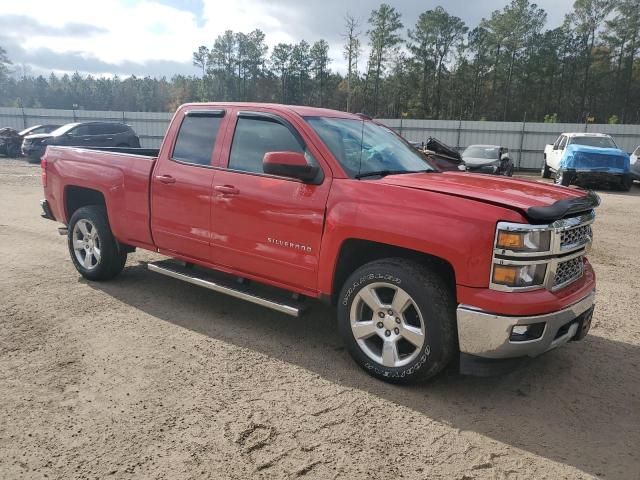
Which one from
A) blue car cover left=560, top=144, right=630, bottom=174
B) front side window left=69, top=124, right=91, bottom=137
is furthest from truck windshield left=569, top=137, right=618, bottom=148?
front side window left=69, top=124, right=91, bottom=137

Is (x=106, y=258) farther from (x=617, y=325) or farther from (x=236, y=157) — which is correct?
(x=617, y=325)

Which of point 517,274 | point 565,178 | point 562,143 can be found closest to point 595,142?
point 562,143

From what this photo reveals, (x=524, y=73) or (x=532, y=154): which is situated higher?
(x=524, y=73)

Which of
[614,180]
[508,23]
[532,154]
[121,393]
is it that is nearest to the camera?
[121,393]

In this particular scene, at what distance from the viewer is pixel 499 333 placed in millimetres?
3064

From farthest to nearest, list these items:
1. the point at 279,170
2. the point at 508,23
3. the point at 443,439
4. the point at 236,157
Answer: the point at 508,23
the point at 236,157
the point at 279,170
the point at 443,439

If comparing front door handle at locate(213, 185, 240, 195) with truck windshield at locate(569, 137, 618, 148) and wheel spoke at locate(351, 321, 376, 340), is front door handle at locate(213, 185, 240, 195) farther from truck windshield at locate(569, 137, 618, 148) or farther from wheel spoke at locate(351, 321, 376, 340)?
truck windshield at locate(569, 137, 618, 148)

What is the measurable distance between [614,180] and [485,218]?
16208 mm

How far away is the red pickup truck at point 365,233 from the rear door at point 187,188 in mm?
14

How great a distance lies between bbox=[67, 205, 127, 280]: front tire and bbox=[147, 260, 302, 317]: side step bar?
764 mm

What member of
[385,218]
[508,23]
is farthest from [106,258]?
[508,23]

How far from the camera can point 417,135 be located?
101 feet

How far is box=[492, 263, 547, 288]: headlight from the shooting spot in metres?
3.06

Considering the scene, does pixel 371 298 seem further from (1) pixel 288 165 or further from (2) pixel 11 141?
(2) pixel 11 141
